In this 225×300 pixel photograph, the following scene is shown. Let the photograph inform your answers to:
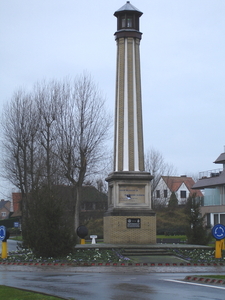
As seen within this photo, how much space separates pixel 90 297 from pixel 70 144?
98.4 ft

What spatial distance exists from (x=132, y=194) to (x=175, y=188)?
68600mm

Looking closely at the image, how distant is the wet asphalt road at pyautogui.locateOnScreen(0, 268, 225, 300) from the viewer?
12766 millimetres

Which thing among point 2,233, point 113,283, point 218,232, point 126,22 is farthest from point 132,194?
point 113,283

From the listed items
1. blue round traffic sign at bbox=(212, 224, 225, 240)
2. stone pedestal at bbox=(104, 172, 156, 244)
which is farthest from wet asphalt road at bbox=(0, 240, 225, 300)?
stone pedestal at bbox=(104, 172, 156, 244)

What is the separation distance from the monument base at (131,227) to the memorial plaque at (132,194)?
2.29 ft

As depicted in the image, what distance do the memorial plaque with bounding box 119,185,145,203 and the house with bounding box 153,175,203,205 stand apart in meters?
59.5

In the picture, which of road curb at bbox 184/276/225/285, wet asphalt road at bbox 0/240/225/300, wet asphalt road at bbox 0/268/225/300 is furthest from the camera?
road curb at bbox 184/276/225/285

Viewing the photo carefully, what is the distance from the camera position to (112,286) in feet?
48.8

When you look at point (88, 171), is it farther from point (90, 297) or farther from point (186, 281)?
point (90, 297)

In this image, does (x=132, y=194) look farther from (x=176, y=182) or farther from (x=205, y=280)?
(x=176, y=182)

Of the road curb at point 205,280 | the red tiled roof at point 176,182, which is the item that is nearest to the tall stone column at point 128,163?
the road curb at point 205,280

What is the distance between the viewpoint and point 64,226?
2642 centimetres

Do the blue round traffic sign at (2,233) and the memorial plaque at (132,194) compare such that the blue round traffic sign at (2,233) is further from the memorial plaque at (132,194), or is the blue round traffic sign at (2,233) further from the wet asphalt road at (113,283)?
the memorial plaque at (132,194)

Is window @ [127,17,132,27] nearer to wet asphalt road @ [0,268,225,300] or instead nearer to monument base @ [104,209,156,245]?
monument base @ [104,209,156,245]
